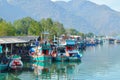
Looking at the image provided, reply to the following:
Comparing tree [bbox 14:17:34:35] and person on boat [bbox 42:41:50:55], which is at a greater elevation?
tree [bbox 14:17:34:35]

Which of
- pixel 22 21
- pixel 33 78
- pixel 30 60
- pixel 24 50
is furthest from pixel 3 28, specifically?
pixel 33 78

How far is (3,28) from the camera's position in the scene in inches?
4163

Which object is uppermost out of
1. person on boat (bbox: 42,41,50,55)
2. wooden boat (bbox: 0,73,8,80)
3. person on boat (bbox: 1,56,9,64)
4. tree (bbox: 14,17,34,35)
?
tree (bbox: 14,17,34,35)

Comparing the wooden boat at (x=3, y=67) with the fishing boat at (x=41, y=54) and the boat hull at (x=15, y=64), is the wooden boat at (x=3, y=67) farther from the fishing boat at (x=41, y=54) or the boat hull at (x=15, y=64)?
the fishing boat at (x=41, y=54)

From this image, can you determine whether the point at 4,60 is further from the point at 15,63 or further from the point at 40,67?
the point at 40,67

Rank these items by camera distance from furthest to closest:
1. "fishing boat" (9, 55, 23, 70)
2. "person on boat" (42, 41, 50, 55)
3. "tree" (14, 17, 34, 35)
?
"tree" (14, 17, 34, 35), "person on boat" (42, 41, 50, 55), "fishing boat" (9, 55, 23, 70)

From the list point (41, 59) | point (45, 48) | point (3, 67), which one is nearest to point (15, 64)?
point (3, 67)

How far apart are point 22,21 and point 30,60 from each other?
80722 mm

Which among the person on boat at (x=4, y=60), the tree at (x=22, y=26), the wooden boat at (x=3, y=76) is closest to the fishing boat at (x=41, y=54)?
the person on boat at (x=4, y=60)

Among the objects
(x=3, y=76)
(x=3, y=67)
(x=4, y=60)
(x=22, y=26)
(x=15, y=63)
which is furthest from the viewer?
(x=22, y=26)

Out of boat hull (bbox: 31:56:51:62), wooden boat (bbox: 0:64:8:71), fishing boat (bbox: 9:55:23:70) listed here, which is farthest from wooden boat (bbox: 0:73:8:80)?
boat hull (bbox: 31:56:51:62)

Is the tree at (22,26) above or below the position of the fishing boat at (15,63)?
above

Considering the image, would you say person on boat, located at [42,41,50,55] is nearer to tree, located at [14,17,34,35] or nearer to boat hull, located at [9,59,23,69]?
boat hull, located at [9,59,23,69]

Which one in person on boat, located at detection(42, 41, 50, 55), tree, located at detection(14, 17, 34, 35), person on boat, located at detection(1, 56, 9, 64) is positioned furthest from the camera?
tree, located at detection(14, 17, 34, 35)
